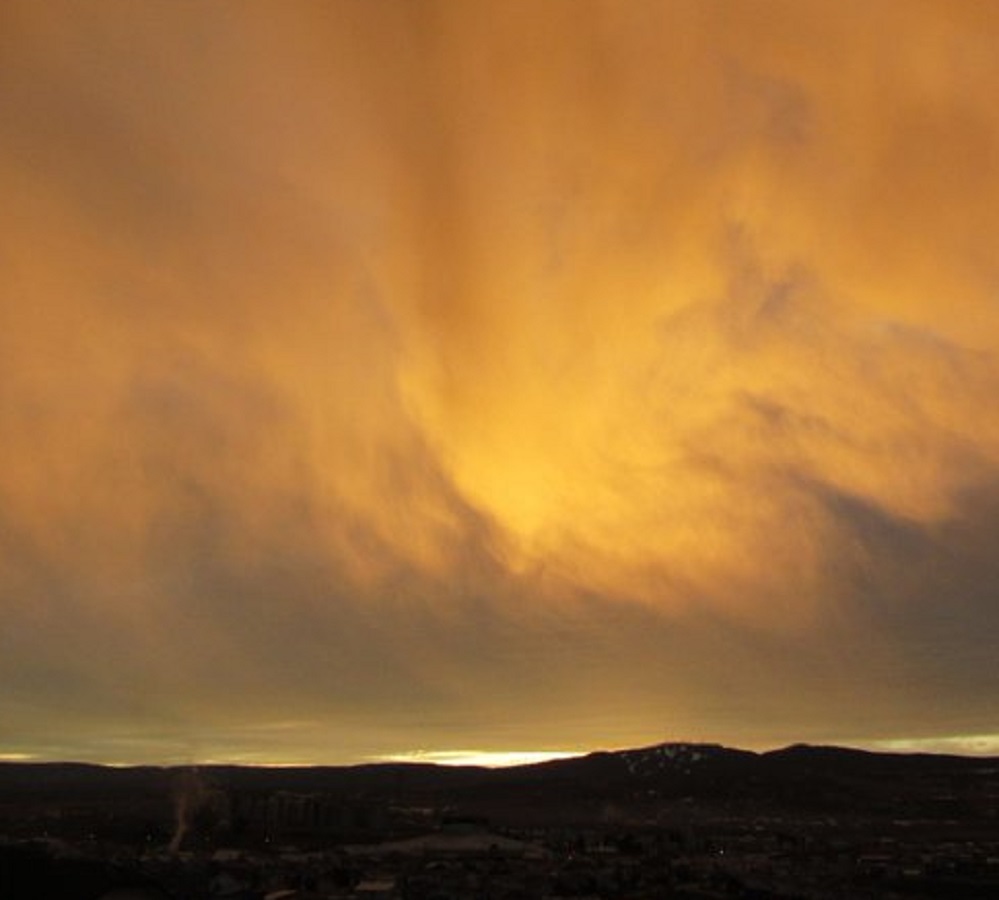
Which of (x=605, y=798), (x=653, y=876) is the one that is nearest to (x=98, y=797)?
(x=605, y=798)

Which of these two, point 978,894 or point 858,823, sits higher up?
point 858,823

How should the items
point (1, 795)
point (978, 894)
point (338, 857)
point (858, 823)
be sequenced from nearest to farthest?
point (978, 894) → point (338, 857) → point (858, 823) → point (1, 795)

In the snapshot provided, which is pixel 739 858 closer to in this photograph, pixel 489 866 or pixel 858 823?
pixel 489 866

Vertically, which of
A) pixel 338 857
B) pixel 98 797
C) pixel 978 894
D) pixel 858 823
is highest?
pixel 98 797

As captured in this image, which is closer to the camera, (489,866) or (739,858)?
(489,866)

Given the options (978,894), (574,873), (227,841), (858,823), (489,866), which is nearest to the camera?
(978,894)

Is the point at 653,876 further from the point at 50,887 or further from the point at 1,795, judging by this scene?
the point at 1,795
